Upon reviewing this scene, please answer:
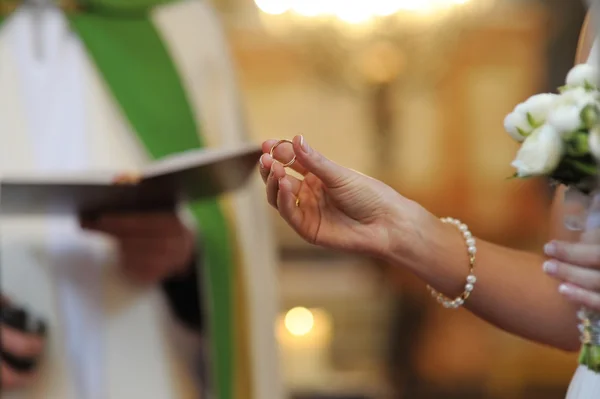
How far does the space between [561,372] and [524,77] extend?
2164 mm

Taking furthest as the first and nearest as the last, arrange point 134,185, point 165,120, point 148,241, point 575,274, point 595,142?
point 165,120 → point 148,241 → point 134,185 → point 575,274 → point 595,142

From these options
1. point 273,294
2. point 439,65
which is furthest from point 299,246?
point 273,294

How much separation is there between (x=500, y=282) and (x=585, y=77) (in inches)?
10.5

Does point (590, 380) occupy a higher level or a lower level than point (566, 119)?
lower

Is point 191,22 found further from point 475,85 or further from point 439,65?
point 475,85

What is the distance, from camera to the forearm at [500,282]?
862 millimetres

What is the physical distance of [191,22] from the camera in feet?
5.89

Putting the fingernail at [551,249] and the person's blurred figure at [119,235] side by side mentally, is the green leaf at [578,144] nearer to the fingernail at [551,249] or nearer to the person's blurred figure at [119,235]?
the fingernail at [551,249]

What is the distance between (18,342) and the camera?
1.38 m

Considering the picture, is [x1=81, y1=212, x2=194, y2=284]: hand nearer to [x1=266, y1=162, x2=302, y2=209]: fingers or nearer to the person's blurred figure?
the person's blurred figure

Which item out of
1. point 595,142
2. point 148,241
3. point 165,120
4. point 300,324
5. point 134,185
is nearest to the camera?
point 595,142

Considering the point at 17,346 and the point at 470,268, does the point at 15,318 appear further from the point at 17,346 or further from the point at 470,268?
the point at 470,268

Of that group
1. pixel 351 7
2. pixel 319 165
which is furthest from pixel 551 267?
pixel 351 7

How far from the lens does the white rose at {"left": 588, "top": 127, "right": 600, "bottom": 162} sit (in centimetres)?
66
